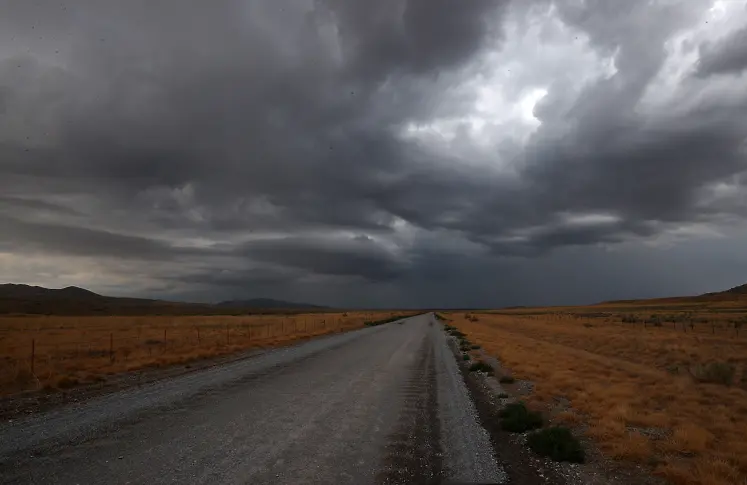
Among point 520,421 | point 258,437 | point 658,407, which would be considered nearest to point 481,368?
point 658,407

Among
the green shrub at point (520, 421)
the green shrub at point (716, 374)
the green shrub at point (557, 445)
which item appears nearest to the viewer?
the green shrub at point (557, 445)

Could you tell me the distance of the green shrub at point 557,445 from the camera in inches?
340

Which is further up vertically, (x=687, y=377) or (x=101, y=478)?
(x=101, y=478)

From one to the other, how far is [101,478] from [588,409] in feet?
37.4

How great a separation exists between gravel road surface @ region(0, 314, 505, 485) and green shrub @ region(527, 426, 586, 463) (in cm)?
98

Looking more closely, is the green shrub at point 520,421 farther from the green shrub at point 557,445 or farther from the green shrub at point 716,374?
the green shrub at point 716,374

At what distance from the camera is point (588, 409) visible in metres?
12.8

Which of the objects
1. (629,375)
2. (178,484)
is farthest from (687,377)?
(178,484)

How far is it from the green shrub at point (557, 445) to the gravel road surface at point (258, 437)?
98cm

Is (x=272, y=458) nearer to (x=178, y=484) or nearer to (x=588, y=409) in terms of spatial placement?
(x=178, y=484)

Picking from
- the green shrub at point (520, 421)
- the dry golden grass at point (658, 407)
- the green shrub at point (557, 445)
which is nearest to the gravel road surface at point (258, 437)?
the green shrub at point (520, 421)

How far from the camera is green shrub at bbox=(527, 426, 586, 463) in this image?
8.62 meters

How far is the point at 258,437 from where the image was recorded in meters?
9.01

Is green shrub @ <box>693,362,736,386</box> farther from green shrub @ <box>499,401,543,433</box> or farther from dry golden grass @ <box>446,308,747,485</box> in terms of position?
green shrub @ <box>499,401,543,433</box>
